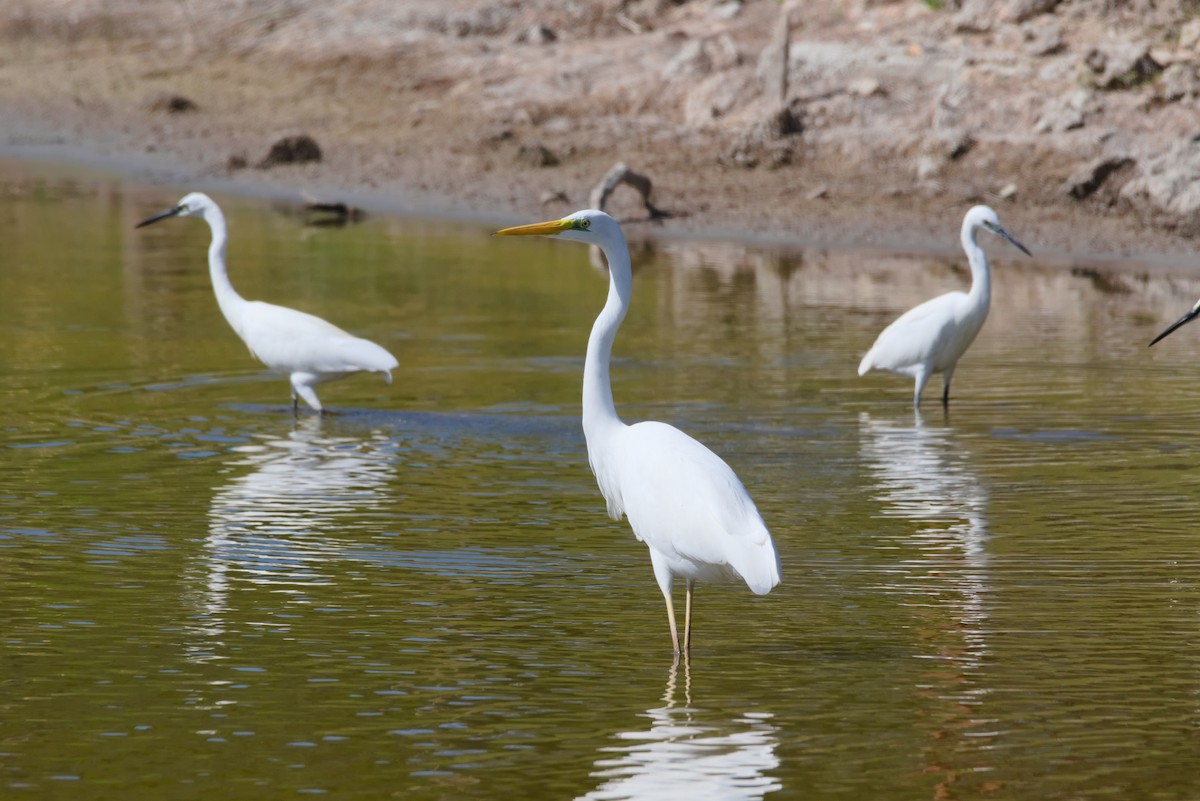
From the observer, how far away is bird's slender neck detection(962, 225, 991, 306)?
1213cm

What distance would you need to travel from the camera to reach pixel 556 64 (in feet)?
83.6

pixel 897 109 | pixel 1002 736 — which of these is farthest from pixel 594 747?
pixel 897 109

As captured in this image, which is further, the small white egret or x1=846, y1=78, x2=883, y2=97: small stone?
x1=846, y1=78, x2=883, y2=97: small stone

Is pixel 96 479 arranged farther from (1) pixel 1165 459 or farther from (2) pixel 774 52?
(2) pixel 774 52

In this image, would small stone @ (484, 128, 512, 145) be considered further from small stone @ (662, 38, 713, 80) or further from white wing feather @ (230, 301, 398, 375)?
white wing feather @ (230, 301, 398, 375)

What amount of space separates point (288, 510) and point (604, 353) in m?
2.60

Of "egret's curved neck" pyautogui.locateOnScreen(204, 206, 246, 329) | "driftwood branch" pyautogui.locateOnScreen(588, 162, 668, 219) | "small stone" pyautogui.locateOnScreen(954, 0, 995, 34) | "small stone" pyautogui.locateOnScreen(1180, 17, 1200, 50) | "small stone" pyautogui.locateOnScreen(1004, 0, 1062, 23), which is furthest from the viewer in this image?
"small stone" pyautogui.locateOnScreen(954, 0, 995, 34)

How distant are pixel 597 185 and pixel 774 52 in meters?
3.00

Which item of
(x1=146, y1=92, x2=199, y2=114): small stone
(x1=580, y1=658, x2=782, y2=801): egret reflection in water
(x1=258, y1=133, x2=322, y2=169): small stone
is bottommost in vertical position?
(x1=580, y1=658, x2=782, y2=801): egret reflection in water

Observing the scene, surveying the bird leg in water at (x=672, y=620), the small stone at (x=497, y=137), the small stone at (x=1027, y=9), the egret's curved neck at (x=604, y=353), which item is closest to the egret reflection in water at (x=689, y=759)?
the bird leg in water at (x=672, y=620)

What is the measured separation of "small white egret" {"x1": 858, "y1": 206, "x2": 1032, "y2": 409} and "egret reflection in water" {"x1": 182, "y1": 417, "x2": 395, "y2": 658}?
3.33 meters

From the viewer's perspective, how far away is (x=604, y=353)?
668 cm

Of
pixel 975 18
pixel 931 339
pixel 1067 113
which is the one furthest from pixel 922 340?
pixel 975 18

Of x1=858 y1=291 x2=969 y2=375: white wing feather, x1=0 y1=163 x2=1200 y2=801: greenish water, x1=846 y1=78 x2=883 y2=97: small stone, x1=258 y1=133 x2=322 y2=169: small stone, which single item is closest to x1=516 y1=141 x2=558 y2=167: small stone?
x1=258 y1=133 x2=322 y2=169: small stone
